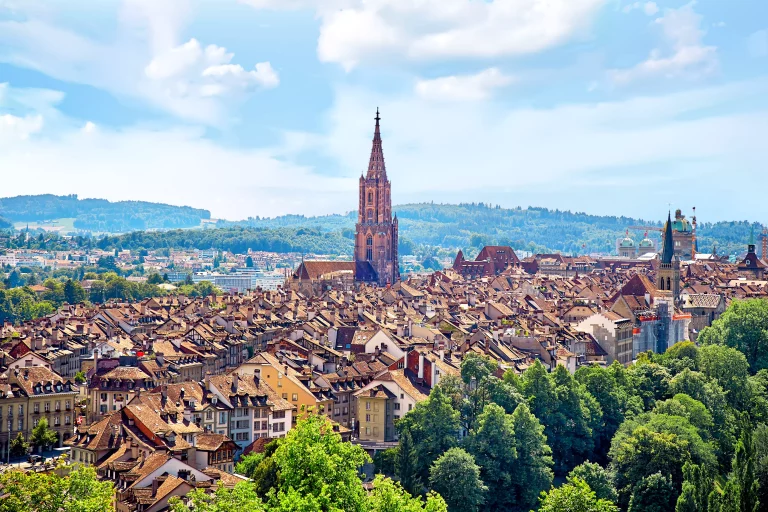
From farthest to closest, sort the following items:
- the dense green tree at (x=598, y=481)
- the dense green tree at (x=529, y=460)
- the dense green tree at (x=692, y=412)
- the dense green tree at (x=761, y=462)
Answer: the dense green tree at (x=692, y=412) → the dense green tree at (x=529, y=460) → the dense green tree at (x=598, y=481) → the dense green tree at (x=761, y=462)

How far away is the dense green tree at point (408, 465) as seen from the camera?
77.5 m

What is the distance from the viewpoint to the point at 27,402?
3403 inches

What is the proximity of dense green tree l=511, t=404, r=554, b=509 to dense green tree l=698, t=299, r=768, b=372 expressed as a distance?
41002 mm

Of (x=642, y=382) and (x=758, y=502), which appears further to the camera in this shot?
(x=642, y=382)

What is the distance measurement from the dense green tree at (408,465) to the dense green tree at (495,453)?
3.54 m

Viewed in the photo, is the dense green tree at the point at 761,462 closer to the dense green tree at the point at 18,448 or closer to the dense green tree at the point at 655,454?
the dense green tree at the point at 655,454

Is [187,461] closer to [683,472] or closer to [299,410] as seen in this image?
[299,410]

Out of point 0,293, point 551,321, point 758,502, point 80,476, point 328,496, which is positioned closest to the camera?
point 80,476

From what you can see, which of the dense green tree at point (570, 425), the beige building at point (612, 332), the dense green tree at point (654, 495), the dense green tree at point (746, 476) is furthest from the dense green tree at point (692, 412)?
the beige building at point (612, 332)

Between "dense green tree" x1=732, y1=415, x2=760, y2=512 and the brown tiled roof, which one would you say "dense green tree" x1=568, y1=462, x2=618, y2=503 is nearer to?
"dense green tree" x1=732, y1=415, x2=760, y2=512

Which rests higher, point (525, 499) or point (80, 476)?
point (80, 476)

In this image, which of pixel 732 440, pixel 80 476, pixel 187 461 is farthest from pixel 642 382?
pixel 80 476

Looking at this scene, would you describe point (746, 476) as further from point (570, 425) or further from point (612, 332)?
point (612, 332)

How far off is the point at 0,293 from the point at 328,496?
5372 inches
